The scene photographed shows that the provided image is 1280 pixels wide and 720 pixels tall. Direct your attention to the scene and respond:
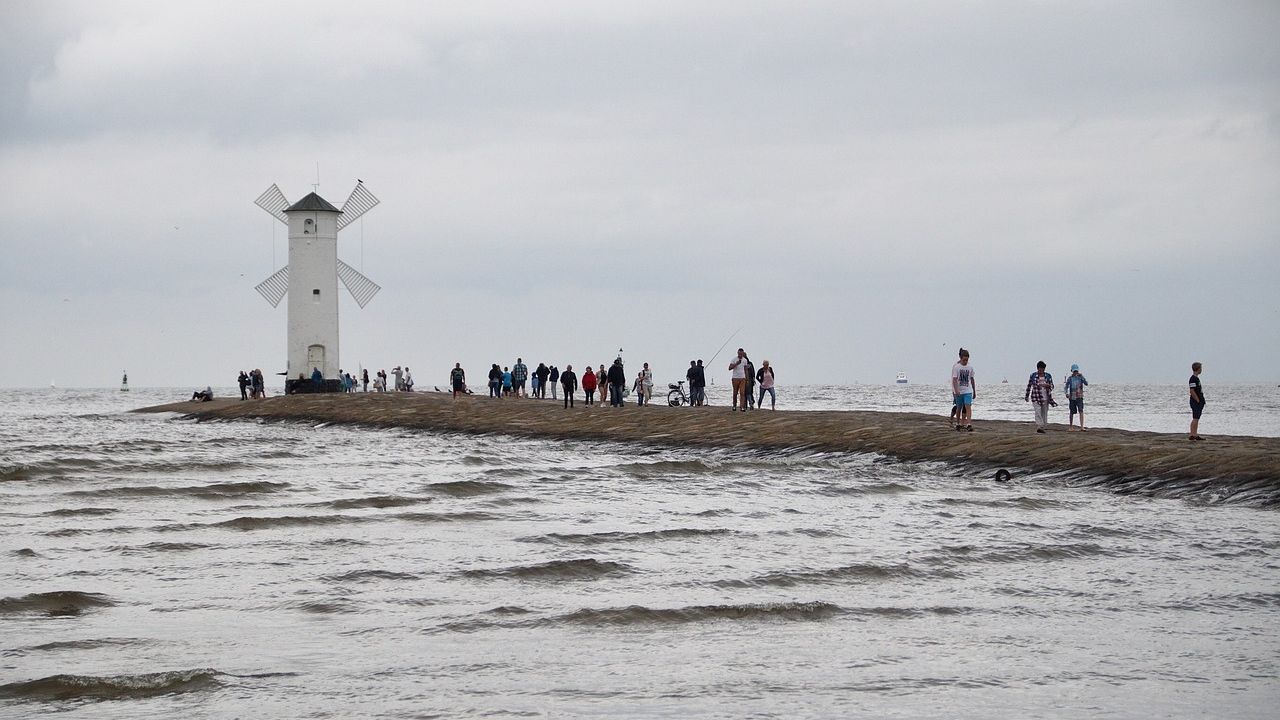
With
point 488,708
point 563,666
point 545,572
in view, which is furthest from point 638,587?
point 488,708

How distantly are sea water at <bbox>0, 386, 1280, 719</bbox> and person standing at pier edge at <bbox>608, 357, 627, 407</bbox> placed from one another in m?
15.7

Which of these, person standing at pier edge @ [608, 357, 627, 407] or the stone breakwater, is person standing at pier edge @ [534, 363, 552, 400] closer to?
the stone breakwater

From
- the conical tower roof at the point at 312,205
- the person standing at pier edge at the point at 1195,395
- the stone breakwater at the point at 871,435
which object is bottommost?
the stone breakwater at the point at 871,435

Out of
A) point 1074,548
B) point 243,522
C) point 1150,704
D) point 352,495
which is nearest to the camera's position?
point 1150,704

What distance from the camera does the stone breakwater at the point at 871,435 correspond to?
63.4 feet

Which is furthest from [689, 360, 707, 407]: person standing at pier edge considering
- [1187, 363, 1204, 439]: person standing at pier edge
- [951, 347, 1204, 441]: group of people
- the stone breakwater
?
[1187, 363, 1204, 439]: person standing at pier edge

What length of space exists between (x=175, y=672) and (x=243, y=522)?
8621 mm

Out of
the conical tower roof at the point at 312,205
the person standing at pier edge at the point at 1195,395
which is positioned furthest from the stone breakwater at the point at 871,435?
the conical tower roof at the point at 312,205

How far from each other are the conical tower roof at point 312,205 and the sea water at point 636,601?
99.9ft

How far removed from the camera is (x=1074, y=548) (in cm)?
1416

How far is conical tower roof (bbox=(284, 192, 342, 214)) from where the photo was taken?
51031mm

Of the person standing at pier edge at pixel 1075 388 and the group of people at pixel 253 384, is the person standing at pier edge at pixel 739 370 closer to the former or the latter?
the person standing at pier edge at pixel 1075 388

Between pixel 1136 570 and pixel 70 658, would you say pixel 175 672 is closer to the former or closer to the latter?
pixel 70 658

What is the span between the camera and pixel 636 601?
11.4 metres
